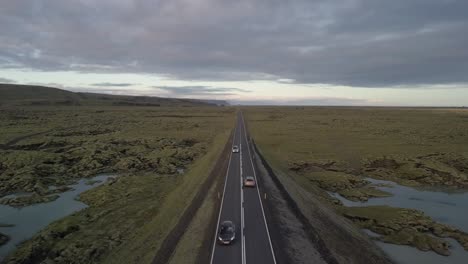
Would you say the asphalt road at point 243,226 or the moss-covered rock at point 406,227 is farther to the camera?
the moss-covered rock at point 406,227

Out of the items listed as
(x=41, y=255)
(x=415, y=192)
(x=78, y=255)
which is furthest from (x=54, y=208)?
(x=415, y=192)

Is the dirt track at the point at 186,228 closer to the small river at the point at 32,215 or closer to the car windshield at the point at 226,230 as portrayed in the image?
the car windshield at the point at 226,230

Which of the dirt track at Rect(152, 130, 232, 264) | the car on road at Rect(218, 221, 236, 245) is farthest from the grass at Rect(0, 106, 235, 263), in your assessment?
the car on road at Rect(218, 221, 236, 245)

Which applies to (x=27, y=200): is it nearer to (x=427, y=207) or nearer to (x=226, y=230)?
(x=226, y=230)

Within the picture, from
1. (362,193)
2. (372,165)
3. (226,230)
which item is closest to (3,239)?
(226,230)

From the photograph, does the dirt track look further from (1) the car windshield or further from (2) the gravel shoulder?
(2) the gravel shoulder

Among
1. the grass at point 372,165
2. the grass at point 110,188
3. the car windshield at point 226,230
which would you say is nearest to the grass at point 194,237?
the car windshield at point 226,230

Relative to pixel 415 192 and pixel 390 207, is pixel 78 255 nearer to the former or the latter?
pixel 390 207
